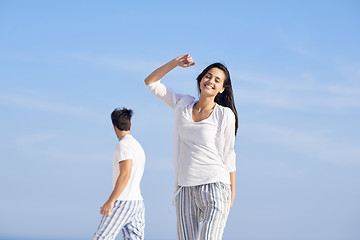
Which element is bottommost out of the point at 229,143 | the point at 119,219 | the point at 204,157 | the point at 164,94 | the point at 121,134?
the point at 119,219

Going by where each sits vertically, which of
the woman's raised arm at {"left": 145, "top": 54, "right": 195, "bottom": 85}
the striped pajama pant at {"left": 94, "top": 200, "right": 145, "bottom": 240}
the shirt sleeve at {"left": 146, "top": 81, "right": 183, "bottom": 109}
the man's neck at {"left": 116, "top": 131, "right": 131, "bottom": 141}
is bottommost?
the striped pajama pant at {"left": 94, "top": 200, "right": 145, "bottom": 240}

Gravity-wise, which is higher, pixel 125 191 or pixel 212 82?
pixel 212 82

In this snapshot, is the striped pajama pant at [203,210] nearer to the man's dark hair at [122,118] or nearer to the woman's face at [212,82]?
the woman's face at [212,82]

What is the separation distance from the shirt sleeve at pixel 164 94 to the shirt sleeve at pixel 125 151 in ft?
1.67

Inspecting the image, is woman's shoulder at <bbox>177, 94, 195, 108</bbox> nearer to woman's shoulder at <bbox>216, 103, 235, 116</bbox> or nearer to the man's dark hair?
woman's shoulder at <bbox>216, 103, 235, 116</bbox>

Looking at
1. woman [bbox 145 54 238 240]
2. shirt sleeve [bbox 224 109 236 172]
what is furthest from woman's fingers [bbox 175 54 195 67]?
shirt sleeve [bbox 224 109 236 172]

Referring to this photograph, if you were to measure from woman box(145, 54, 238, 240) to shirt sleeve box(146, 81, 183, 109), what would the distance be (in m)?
0.01

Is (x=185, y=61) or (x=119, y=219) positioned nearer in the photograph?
(x=185, y=61)

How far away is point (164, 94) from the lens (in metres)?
3.61

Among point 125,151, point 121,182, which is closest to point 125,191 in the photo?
point 121,182

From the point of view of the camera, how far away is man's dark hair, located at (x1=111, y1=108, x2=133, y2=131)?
389 centimetres

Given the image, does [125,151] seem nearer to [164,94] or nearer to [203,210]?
[164,94]

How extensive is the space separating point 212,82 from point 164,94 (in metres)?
0.42

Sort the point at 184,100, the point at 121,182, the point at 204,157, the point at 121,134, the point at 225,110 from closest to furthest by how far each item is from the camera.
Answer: the point at 204,157, the point at 225,110, the point at 184,100, the point at 121,182, the point at 121,134
